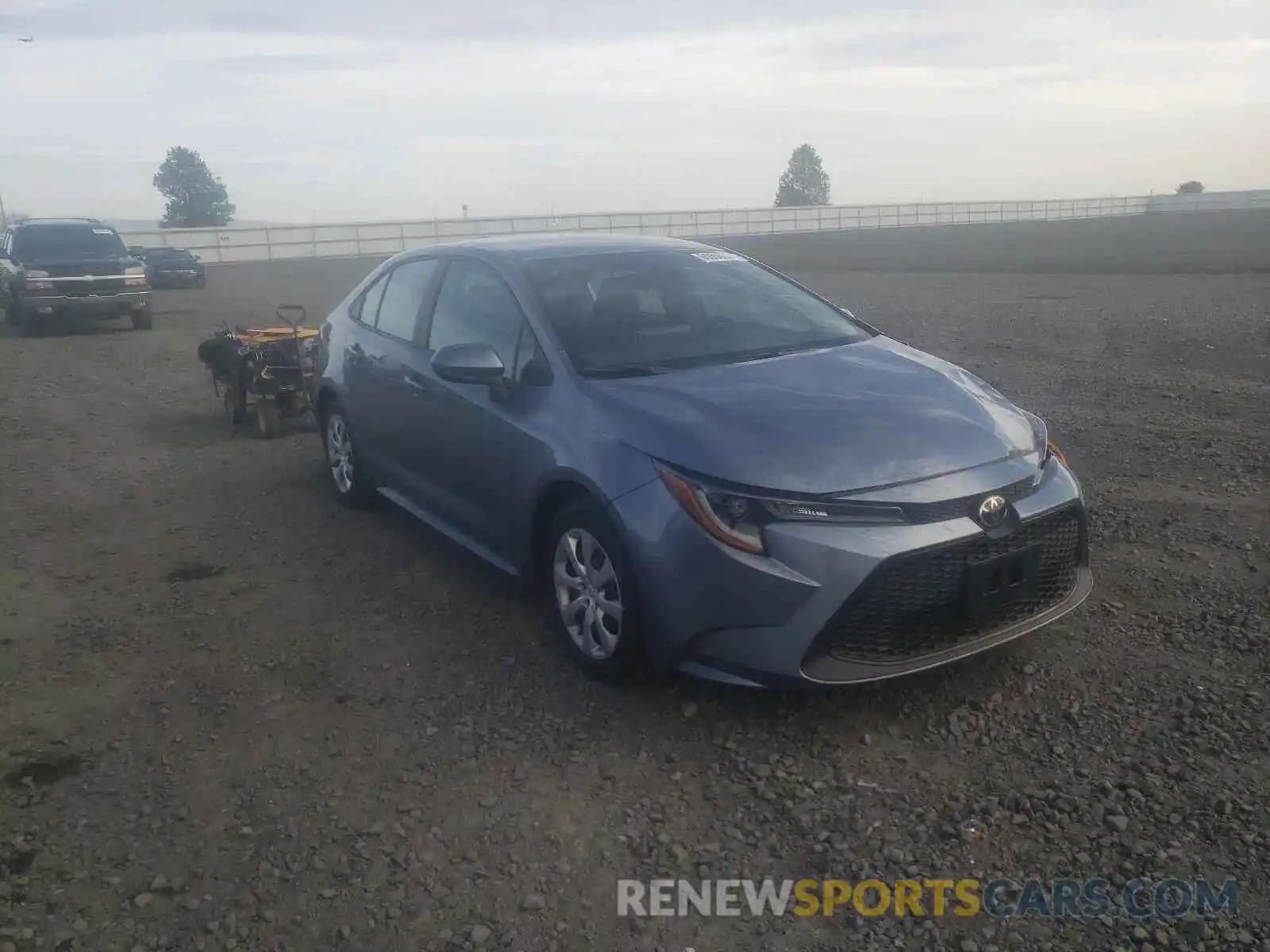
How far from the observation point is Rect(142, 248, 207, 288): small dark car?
104 feet

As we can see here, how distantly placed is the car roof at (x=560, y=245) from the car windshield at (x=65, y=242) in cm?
1566

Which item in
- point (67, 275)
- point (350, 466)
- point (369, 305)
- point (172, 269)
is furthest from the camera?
point (172, 269)

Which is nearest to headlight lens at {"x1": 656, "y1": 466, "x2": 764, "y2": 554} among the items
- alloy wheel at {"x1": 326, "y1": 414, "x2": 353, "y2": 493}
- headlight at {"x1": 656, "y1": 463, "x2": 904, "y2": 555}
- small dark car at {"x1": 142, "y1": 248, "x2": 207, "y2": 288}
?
headlight at {"x1": 656, "y1": 463, "x2": 904, "y2": 555}

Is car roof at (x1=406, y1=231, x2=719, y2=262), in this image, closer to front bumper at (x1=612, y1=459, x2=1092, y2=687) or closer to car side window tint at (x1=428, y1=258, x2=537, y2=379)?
car side window tint at (x1=428, y1=258, x2=537, y2=379)

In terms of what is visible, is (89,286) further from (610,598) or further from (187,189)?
(187,189)

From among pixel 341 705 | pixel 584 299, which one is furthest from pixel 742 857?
pixel 584 299

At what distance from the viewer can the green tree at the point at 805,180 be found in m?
119

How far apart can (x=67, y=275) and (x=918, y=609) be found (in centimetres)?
1830

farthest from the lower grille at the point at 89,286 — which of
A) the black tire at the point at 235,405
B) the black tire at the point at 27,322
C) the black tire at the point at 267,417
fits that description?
the black tire at the point at 267,417

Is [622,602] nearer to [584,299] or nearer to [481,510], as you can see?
[481,510]

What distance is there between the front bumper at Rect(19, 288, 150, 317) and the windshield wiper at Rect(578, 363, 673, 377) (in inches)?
650

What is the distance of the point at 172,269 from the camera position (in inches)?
1259

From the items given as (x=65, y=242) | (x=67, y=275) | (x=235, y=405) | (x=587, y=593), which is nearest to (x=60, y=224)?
(x=65, y=242)

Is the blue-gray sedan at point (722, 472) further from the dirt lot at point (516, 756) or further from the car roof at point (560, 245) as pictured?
the dirt lot at point (516, 756)
